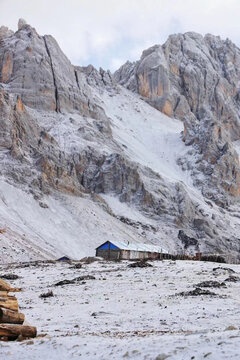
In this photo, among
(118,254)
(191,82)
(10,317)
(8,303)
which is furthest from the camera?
(191,82)

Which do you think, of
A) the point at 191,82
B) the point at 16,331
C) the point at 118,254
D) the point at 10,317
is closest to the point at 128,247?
the point at 118,254

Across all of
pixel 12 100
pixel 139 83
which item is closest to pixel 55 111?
pixel 12 100

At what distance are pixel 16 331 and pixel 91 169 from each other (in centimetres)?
8339

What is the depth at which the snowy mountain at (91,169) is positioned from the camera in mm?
67938

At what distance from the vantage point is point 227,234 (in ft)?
301

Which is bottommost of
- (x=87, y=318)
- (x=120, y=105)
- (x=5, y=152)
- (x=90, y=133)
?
(x=87, y=318)

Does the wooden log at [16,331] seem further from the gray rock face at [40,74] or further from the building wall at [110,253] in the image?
the gray rock face at [40,74]

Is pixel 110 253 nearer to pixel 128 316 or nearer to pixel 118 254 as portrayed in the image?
pixel 118 254

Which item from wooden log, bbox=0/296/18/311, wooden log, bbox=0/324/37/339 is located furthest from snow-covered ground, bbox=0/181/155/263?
wooden log, bbox=0/324/37/339

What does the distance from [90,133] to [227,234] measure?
38056mm

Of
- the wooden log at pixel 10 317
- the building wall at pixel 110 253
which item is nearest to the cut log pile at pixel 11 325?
the wooden log at pixel 10 317

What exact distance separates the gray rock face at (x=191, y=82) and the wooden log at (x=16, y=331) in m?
115

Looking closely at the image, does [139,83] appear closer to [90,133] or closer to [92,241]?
[90,133]

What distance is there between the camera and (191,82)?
169 metres
